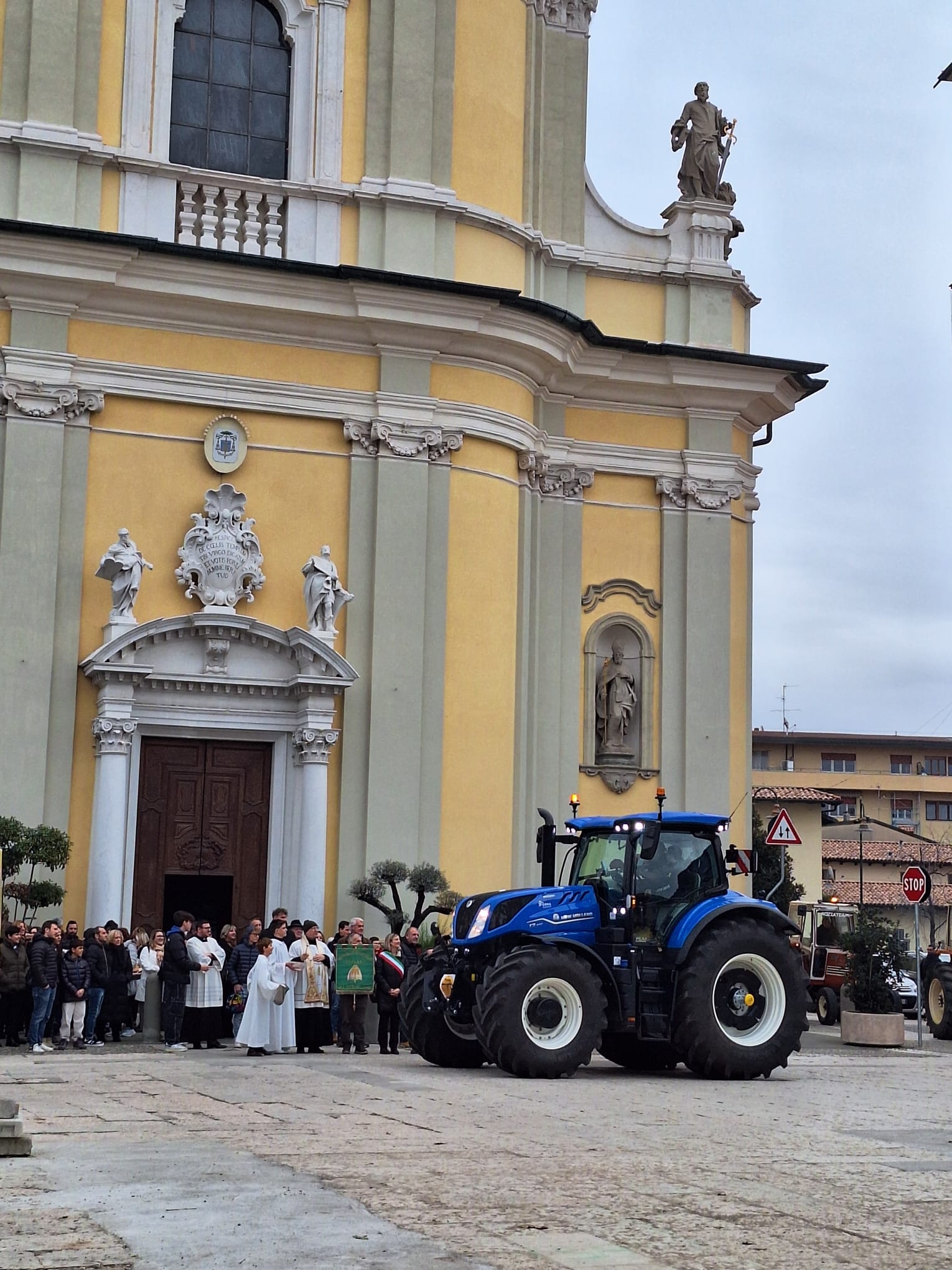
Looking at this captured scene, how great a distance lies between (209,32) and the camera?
24188 millimetres

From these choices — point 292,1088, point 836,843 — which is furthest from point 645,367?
point 836,843

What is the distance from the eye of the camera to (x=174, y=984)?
1838 centimetres

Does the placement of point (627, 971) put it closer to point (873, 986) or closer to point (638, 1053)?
point (638, 1053)

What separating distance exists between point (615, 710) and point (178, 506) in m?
6.87

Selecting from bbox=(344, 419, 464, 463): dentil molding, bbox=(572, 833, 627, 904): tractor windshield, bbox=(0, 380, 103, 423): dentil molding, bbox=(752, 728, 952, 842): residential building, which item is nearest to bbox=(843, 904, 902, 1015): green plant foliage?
bbox=(572, 833, 627, 904): tractor windshield

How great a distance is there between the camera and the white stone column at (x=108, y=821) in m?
21.0

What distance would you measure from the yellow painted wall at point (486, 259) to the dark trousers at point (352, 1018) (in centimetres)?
1007

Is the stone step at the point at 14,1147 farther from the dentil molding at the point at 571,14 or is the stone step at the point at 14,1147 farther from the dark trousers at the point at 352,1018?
the dentil molding at the point at 571,14

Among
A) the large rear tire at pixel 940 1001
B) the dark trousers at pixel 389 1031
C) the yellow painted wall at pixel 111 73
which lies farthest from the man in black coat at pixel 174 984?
the large rear tire at pixel 940 1001

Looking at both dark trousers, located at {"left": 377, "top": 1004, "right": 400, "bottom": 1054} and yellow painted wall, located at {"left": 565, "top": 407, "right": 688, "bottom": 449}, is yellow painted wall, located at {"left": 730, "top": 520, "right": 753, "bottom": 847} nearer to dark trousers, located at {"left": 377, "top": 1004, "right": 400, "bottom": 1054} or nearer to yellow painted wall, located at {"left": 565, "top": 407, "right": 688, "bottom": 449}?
yellow painted wall, located at {"left": 565, "top": 407, "right": 688, "bottom": 449}

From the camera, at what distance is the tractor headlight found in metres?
16.1

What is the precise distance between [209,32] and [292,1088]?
15.8m

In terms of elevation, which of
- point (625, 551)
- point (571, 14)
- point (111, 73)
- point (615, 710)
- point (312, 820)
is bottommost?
point (312, 820)

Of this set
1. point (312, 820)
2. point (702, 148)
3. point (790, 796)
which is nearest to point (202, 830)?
point (312, 820)
